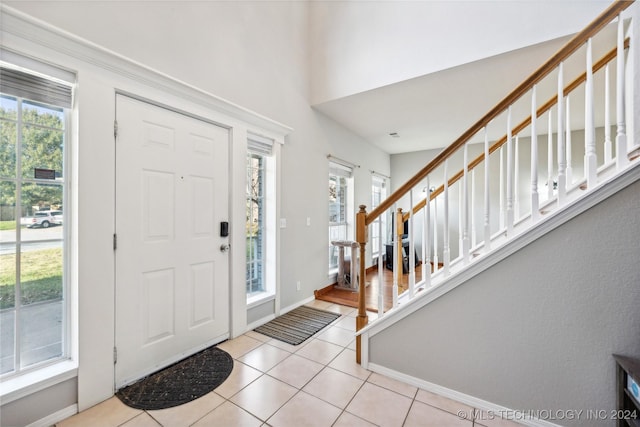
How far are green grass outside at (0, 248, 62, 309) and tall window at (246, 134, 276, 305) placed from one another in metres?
1.52

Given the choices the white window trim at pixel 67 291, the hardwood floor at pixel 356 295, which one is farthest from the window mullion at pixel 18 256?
the hardwood floor at pixel 356 295

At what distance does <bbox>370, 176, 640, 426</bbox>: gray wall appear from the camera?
1.33 meters

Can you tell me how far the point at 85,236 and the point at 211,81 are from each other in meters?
1.60

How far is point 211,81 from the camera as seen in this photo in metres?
2.34

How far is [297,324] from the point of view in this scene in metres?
2.85

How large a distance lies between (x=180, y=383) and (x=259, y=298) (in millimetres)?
1087

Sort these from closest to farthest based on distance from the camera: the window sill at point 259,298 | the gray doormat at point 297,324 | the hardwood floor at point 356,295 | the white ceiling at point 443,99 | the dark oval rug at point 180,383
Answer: the dark oval rug at point 180,383, the white ceiling at point 443,99, the gray doormat at point 297,324, the window sill at point 259,298, the hardwood floor at point 356,295

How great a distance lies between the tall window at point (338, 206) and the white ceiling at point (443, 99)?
785 millimetres

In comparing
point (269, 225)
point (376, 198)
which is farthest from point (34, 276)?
point (376, 198)

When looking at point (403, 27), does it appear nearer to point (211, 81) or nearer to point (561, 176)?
point (211, 81)

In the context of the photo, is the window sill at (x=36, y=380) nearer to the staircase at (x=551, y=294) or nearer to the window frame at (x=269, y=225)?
the window frame at (x=269, y=225)

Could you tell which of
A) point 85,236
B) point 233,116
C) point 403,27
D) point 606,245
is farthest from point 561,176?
point 85,236

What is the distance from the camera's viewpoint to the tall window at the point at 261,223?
9.57 ft

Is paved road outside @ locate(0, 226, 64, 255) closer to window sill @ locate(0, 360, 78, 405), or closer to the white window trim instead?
the white window trim
